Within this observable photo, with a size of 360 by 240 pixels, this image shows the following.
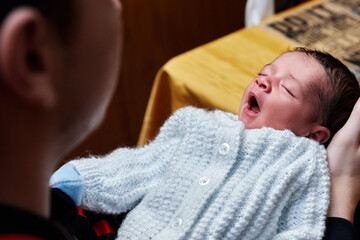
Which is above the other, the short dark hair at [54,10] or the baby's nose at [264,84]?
the short dark hair at [54,10]

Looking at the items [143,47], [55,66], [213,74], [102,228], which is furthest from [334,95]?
[143,47]

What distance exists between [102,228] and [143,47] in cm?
132

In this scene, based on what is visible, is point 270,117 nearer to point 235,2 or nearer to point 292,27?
point 292,27

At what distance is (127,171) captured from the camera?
3.12 feet

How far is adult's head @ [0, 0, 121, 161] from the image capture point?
0.36 meters

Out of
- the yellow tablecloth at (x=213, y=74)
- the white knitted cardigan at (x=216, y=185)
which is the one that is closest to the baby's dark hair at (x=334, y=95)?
the white knitted cardigan at (x=216, y=185)

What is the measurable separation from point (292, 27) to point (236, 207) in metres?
0.92

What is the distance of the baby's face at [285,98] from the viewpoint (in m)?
0.94

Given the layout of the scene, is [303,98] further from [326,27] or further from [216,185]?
[326,27]

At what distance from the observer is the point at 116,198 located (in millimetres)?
898

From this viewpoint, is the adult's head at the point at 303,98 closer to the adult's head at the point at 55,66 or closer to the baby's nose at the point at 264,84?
the baby's nose at the point at 264,84

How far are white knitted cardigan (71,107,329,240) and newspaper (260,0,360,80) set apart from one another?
0.58m

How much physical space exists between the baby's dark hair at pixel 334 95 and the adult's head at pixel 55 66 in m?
0.61

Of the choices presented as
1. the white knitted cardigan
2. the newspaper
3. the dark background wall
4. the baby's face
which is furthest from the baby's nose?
the dark background wall
